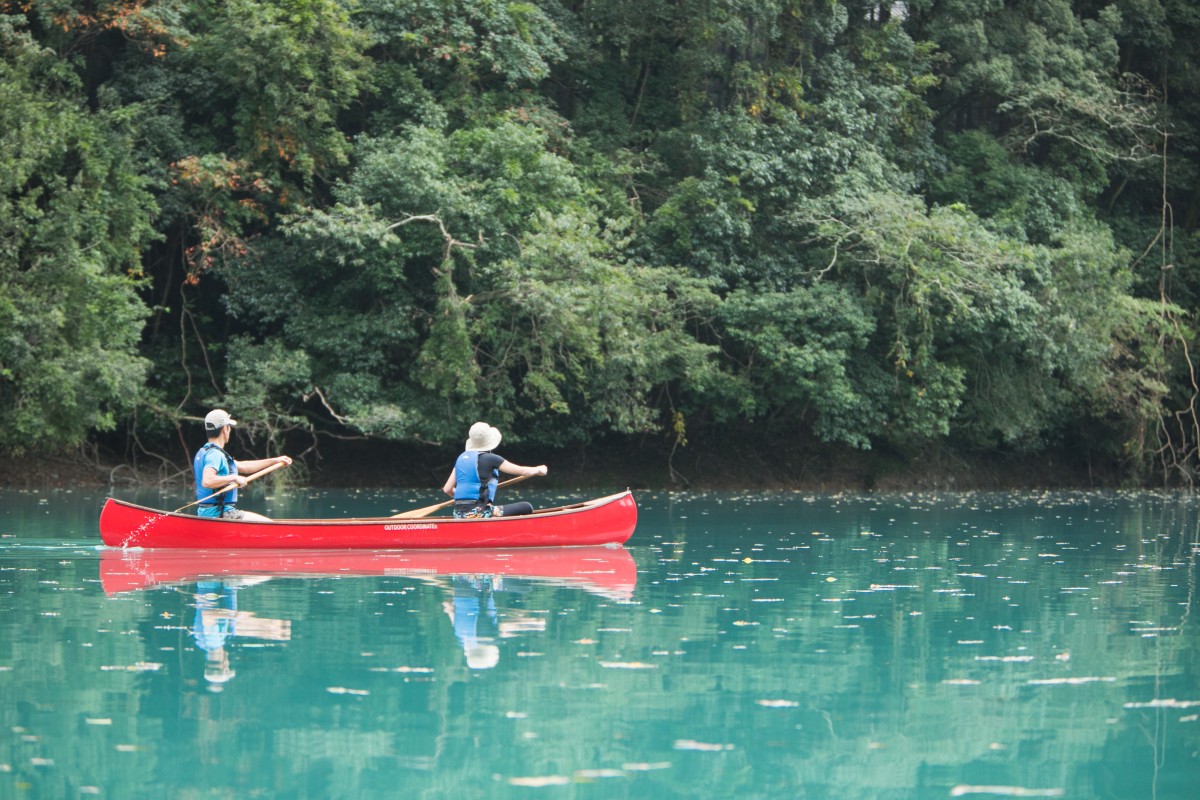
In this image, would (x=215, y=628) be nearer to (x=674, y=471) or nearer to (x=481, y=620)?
(x=481, y=620)

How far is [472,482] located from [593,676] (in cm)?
814

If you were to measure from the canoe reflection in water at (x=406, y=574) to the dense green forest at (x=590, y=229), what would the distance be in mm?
10034

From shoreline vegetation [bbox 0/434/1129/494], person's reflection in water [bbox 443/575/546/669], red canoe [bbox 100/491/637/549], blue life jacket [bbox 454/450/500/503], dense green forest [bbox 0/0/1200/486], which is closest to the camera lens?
person's reflection in water [bbox 443/575/546/669]

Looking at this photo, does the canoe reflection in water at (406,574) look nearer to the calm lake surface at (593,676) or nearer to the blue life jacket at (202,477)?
the calm lake surface at (593,676)

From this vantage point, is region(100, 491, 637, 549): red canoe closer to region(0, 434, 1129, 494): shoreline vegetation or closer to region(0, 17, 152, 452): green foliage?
region(0, 17, 152, 452): green foliage

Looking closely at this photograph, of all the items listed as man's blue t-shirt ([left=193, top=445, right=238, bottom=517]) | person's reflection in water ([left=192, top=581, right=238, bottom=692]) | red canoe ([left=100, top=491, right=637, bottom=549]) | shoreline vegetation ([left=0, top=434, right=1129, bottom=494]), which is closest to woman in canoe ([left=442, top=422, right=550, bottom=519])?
red canoe ([left=100, top=491, right=637, bottom=549])

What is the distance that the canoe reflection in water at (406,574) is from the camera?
11.2m

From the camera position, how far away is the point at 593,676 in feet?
30.7

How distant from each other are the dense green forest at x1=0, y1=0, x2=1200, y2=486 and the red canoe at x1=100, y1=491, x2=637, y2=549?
969 cm

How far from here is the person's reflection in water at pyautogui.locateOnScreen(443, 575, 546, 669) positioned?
33.4 ft

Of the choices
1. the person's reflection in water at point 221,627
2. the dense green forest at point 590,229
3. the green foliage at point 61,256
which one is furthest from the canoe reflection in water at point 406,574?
the dense green forest at point 590,229

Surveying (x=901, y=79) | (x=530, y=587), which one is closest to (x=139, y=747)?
(x=530, y=587)

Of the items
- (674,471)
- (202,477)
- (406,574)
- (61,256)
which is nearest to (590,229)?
(674,471)

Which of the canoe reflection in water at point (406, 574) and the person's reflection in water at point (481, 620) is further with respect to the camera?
the canoe reflection in water at point (406, 574)
